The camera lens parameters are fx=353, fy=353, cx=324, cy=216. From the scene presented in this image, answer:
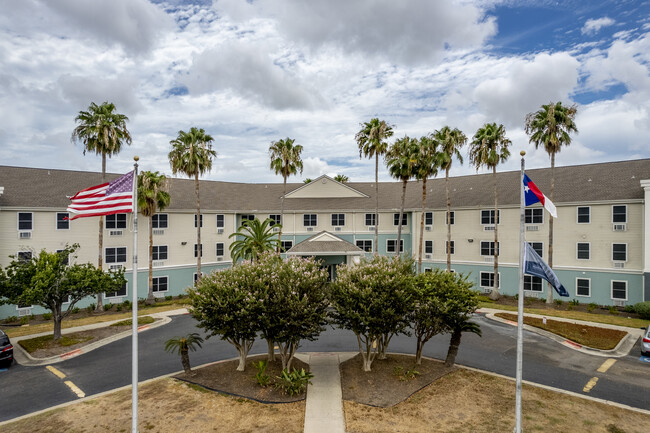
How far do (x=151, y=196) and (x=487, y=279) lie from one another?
32.5 m

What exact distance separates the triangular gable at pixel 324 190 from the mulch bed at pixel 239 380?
89.7 feet

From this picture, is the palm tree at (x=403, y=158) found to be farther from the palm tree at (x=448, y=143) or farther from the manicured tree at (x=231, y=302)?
Result: the manicured tree at (x=231, y=302)

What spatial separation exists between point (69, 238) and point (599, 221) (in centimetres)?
4510

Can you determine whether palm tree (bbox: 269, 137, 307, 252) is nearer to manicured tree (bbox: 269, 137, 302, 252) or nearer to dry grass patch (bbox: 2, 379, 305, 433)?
manicured tree (bbox: 269, 137, 302, 252)

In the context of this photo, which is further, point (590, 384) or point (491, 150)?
point (491, 150)

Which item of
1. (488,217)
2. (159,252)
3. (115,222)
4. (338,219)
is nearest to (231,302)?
(159,252)

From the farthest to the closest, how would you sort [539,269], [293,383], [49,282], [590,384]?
[49,282] → [590,384] → [293,383] → [539,269]

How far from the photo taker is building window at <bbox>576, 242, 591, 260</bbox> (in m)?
30.4

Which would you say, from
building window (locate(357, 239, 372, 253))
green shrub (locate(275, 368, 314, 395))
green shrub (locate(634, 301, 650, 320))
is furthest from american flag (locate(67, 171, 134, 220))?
green shrub (locate(634, 301, 650, 320))

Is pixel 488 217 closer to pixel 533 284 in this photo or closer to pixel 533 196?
pixel 533 284

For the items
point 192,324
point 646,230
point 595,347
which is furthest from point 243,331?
point 646,230

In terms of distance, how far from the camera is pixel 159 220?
34.6 meters

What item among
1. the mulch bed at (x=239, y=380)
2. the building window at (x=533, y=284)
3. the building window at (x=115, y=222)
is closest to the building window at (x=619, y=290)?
the building window at (x=533, y=284)

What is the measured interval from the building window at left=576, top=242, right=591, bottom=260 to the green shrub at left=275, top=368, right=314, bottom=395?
28.7m
